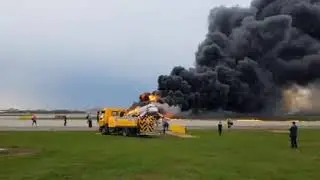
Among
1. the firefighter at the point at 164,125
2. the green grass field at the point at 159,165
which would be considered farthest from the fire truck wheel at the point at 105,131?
the green grass field at the point at 159,165

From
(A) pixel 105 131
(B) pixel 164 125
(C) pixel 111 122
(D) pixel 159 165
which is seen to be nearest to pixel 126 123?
(C) pixel 111 122

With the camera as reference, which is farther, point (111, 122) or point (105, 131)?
point (105, 131)

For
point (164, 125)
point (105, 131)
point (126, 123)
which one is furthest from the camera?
point (105, 131)

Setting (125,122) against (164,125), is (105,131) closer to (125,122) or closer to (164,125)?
(125,122)

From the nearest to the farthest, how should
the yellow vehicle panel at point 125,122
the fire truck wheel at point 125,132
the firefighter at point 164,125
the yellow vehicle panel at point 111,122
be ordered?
the yellow vehicle panel at point 125,122 → the fire truck wheel at point 125,132 → the yellow vehicle panel at point 111,122 → the firefighter at point 164,125

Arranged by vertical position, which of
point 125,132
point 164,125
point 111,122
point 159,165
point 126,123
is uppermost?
point 111,122

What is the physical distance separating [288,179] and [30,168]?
947 centimetres

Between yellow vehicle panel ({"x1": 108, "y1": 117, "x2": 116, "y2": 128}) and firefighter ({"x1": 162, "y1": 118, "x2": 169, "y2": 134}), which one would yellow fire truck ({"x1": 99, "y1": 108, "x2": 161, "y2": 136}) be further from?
firefighter ({"x1": 162, "y1": 118, "x2": 169, "y2": 134})

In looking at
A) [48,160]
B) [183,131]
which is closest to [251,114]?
[183,131]

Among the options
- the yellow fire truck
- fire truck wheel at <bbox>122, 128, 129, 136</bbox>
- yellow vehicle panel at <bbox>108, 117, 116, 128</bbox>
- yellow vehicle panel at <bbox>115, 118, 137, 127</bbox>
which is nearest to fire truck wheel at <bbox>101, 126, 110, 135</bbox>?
the yellow fire truck

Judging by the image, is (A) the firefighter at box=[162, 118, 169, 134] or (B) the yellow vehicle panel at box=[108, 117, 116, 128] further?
(A) the firefighter at box=[162, 118, 169, 134]

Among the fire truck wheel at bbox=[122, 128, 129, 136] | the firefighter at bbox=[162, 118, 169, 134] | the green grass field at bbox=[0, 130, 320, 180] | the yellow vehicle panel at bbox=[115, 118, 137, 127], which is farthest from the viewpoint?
the firefighter at bbox=[162, 118, 169, 134]

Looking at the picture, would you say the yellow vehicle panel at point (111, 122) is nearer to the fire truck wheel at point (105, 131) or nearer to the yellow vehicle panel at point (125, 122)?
the yellow vehicle panel at point (125, 122)

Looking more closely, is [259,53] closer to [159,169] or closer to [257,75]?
[257,75]
